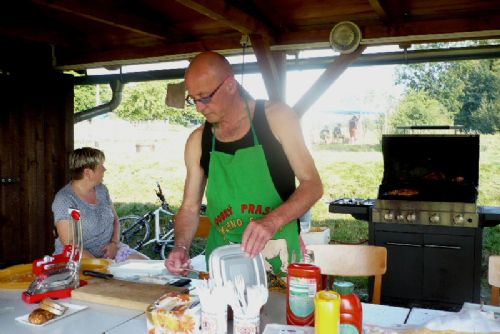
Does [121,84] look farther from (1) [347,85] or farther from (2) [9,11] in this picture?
(1) [347,85]

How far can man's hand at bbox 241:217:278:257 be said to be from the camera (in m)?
1.57

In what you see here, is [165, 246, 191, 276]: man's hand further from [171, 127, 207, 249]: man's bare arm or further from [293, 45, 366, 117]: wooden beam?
[293, 45, 366, 117]: wooden beam

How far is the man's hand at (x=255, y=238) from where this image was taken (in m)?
1.57

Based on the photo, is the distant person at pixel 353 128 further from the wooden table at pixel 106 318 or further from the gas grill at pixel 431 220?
the wooden table at pixel 106 318

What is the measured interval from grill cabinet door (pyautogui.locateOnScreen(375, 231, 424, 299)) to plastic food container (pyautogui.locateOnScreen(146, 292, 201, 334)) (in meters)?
3.53

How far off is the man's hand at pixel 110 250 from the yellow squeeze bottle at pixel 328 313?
2698 millimetres

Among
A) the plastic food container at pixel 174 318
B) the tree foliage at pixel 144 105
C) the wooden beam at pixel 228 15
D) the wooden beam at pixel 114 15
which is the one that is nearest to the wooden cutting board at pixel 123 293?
the plastic food container at pixel 174 318

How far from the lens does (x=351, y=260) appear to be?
2.75m

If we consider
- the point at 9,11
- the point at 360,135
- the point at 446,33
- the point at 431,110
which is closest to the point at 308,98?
the point at 446,33

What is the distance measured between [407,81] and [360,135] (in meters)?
1.65

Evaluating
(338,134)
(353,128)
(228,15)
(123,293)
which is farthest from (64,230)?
(338,134)

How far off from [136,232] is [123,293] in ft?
19.1

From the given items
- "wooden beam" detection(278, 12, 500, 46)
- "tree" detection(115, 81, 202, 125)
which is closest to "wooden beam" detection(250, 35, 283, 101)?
"wooden beam" detection(278, 12, 500, 46)

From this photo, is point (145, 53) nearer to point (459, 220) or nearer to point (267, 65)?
point (267, 65)
